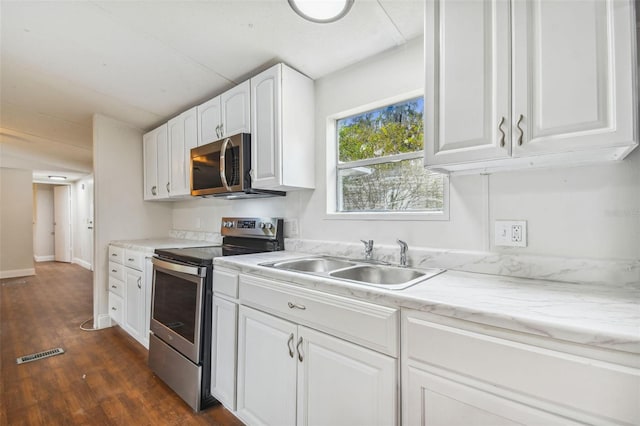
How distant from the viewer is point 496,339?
0.85 m

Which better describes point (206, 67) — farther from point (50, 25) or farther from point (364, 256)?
point (364, 256)

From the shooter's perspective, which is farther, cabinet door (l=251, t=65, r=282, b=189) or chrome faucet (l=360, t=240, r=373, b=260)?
cabinet door (l=251, t=65, r=282, b=189)

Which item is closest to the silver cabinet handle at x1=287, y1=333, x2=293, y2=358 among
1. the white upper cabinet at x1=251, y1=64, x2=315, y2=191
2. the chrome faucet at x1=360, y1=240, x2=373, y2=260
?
the chrome faucet at x1=360, y1=240, x2=373, y2=260

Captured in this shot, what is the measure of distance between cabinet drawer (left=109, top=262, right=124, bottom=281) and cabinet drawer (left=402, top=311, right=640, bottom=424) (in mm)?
2940

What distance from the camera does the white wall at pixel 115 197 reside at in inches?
127

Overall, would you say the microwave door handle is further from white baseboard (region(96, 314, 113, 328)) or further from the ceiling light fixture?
white baseboard (region(96, 314, 113, 328))

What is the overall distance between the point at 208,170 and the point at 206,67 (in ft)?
2.48

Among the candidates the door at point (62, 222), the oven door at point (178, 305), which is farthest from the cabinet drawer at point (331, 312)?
the door at point (62, 222)

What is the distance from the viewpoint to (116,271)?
306cm

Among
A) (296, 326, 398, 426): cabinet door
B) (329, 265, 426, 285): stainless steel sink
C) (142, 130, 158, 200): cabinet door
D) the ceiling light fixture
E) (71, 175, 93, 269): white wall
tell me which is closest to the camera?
(296, 326, 398, 426): cabinet door

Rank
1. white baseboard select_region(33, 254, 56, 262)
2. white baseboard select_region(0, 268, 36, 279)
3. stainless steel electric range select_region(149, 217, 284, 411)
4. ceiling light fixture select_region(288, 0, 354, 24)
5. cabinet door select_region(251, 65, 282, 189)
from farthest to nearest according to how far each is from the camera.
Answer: white baseboard select_region(33, 254, 56, 262), white baseboard select_region(0, 268, 36, 279), cabinet door select_region(251, 65, 282, 189), stainless steel electric range select_region(149, 217, 284, 411), ceiling light fixture select_region(288, 0, 354, 24)

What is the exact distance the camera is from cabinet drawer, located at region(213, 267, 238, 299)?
1683 mm

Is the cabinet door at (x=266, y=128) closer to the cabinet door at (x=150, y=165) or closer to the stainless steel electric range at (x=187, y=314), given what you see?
the stainless steel electric range at (x=187, y=314)

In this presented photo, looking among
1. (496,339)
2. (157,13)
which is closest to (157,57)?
(157,13)
